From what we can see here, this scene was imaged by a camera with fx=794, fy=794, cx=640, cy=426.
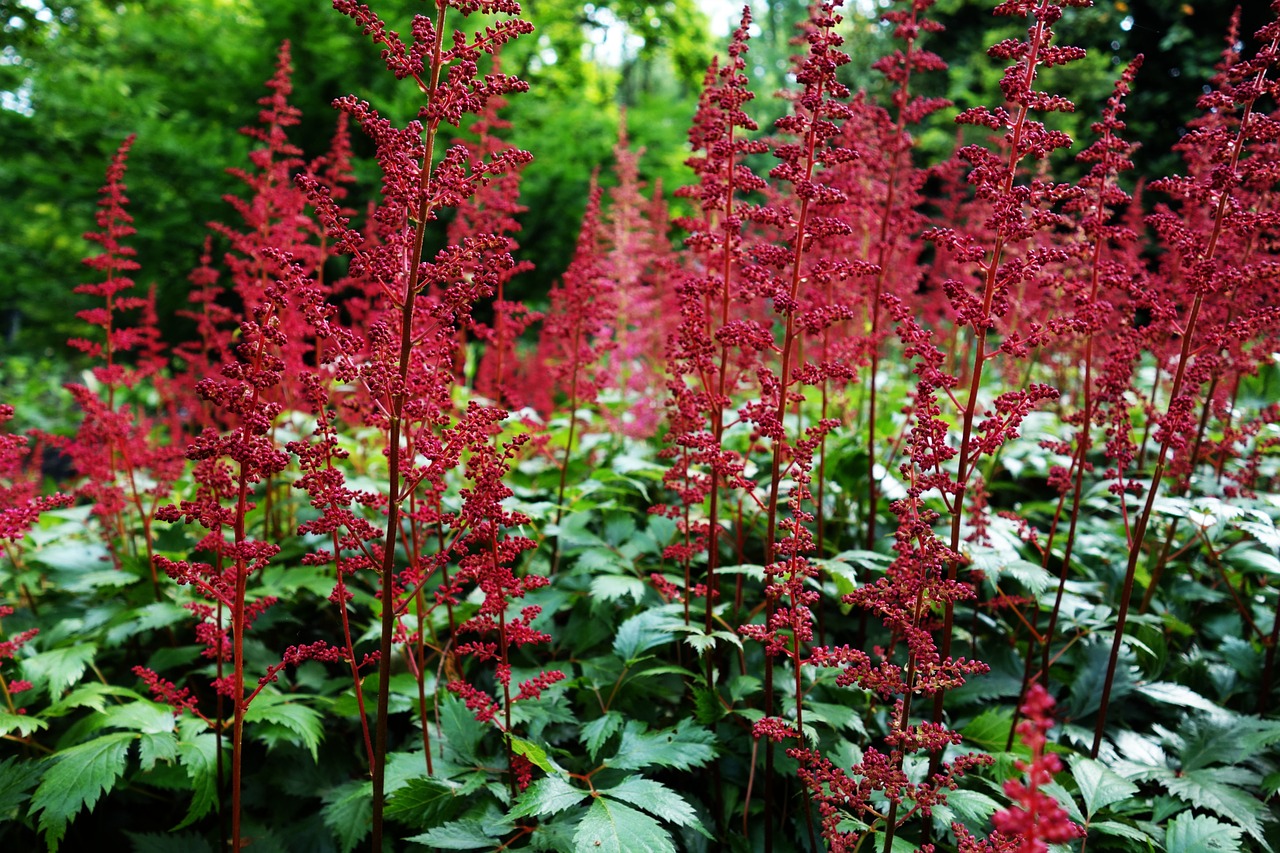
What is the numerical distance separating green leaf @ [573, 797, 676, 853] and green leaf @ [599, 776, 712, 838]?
0.03 meters

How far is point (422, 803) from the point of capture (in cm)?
231

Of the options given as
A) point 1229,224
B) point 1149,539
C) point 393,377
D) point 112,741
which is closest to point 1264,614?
point 1149,539

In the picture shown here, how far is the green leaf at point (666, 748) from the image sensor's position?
231cm

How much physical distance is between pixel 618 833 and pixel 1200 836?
1.61m

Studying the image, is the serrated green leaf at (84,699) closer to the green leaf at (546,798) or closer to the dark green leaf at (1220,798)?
the green leaf at (546,798)

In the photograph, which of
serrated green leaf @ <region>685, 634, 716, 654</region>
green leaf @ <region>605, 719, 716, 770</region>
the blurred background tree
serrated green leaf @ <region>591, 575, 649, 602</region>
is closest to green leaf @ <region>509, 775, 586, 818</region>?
green leaf @ <region>605, 719, 716, 770</region>

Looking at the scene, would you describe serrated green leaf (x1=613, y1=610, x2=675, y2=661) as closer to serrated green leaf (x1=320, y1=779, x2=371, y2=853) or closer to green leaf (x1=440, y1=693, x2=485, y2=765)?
green leaf (x1=440, y1=693, x2=485, y2=765)

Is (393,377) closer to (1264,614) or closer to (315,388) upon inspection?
(315,388)

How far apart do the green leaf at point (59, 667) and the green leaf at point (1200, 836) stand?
3.50m

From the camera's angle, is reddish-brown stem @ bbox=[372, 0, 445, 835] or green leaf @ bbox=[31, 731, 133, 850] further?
green leaf @ bbox=[31, 731, 133, 850]

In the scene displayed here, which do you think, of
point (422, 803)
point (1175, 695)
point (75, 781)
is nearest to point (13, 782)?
point (75, 781)

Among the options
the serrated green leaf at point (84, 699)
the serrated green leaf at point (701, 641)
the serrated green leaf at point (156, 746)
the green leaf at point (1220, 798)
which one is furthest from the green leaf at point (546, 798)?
the green leaf at point (1220, 798)

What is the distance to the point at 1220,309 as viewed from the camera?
305cm

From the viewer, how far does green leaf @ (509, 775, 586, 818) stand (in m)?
2.04
